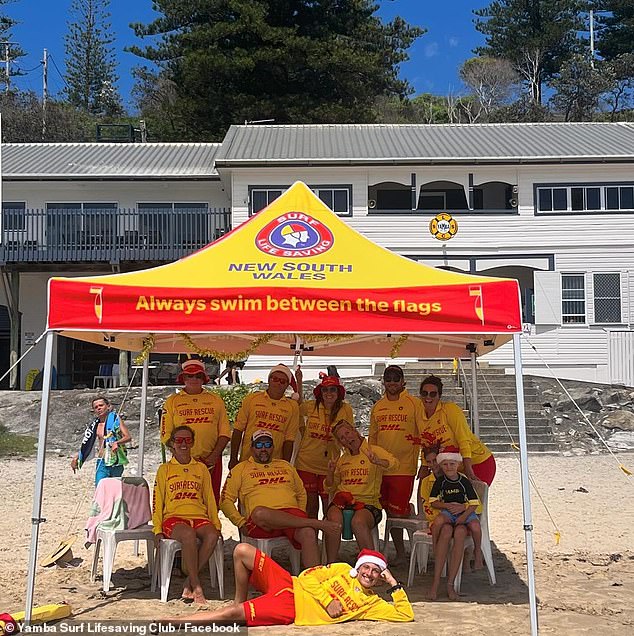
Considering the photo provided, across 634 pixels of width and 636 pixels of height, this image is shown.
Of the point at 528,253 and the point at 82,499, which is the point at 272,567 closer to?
the point at 82,499

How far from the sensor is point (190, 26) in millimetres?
34375

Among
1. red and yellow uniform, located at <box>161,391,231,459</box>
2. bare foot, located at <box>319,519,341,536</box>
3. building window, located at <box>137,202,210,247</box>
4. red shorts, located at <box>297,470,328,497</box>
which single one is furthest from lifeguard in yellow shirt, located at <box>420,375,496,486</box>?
building window, located at <box>137,202,210,247</box>

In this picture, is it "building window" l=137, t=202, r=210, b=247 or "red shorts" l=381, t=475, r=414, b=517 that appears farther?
"building window" l=137, t=202, r=210, b=247

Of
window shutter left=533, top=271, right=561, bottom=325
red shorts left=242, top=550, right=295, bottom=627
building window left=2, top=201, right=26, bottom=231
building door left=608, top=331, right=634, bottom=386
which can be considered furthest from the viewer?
building window left=2, top=201, right=26, bottom=231

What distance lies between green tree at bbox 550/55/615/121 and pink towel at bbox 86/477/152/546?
41.7 meters

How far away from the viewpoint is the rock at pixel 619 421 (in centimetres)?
1730

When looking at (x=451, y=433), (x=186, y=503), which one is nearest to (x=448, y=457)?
(x=451, y=433)

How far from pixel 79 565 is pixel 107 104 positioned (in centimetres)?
4983

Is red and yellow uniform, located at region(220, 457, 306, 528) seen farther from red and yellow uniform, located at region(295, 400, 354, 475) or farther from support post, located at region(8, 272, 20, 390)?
support post, located at region(8, 272, 20, 390)

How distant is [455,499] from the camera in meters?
6.44

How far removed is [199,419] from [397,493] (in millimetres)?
1693

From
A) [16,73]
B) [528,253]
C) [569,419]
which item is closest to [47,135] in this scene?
[16,73]

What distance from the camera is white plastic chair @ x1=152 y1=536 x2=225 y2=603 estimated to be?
6.21 m

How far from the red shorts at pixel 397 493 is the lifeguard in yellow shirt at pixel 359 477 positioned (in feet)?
0.77
